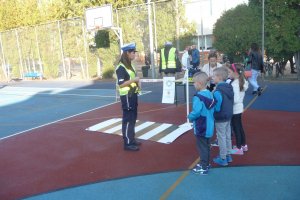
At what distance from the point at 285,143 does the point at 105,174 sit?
11.8 ft

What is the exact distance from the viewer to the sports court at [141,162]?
477 cm

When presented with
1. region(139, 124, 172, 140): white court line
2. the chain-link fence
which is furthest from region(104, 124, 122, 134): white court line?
the chain-link fence

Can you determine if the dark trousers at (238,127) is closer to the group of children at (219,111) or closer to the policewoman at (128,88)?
the group of children at (219,111)

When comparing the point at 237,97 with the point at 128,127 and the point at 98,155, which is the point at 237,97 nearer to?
the point at 128,127

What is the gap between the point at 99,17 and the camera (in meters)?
18.5

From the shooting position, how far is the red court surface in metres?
5.43

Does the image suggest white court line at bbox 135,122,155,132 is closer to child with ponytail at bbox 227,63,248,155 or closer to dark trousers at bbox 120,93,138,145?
dark trousers at bbox 120,93,138,145

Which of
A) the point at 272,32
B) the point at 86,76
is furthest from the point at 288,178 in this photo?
the point at 86,76

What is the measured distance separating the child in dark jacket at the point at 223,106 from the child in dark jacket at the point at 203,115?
0.70 feet

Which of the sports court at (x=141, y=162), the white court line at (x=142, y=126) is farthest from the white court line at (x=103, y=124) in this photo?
the white court line at (x=142, y=126)

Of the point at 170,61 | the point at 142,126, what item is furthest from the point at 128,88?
the point at 170,61

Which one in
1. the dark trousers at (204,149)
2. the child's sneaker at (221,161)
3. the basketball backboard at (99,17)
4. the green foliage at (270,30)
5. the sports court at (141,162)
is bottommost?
the sports court at (141,162)

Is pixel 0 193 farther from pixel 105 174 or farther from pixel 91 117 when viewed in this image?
pixel 91 117

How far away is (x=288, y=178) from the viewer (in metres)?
4.88
